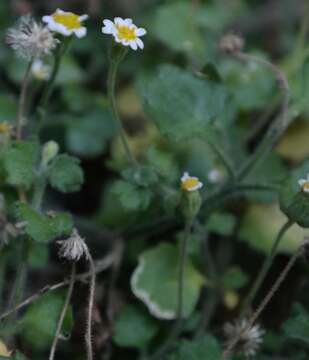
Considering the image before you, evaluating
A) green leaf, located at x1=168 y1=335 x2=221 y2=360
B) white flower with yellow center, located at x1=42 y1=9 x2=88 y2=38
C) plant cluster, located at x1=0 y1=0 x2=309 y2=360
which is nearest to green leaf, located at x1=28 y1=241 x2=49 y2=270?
plant cluster, located at x1=0 y1=0 x2=309 y2=360

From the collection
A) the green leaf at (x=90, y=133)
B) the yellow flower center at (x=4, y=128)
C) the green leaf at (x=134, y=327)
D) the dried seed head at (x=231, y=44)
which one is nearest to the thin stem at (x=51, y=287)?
the green leaf at (x=134, y=327)

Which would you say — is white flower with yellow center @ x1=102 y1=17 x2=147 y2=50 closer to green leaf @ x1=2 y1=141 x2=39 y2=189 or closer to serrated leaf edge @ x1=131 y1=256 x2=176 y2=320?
green leaf @ x1=2 y1=141 x2=39 y2=189

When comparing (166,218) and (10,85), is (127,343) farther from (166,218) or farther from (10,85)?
(10,85)

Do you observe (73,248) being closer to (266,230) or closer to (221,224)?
(221,224)

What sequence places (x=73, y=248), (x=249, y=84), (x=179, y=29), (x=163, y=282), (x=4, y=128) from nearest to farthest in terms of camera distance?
(x=73, y=248)
(x=4, y=128)
(x=163, y=282)
(x=249, y=84)
(x=179, y=29)

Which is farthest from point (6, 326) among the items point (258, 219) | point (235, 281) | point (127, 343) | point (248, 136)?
point (248, 136)

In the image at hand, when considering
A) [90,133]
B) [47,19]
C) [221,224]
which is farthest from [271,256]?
[90,133]

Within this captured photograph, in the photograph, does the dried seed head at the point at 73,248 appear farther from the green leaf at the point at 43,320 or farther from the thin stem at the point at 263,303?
the thin stem at the point at 263,303
